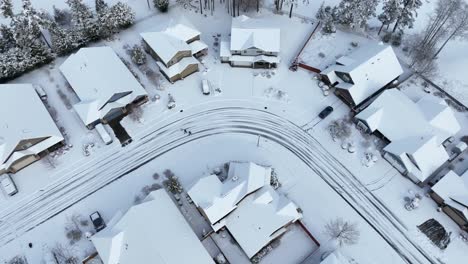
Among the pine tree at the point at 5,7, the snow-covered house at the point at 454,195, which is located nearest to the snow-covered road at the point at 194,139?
the snow-covered house at the point at 454,195

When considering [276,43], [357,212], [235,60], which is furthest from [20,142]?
[357,212]

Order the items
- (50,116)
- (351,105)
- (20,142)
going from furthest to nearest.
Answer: (351,105) → (50,116) → (20,142)

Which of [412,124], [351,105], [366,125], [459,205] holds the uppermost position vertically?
[351,105]

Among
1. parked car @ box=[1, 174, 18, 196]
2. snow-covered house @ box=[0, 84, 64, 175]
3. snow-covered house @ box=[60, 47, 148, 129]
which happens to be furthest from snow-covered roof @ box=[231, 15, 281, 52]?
parked car @ box=[1, 174, 18, 196]

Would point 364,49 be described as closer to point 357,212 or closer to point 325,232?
point 357,212

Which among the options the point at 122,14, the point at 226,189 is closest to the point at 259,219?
the point at 226,189

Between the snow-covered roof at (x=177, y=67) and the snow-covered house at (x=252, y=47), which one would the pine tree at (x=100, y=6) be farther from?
the snow-covered house at (x=252, y=47)
